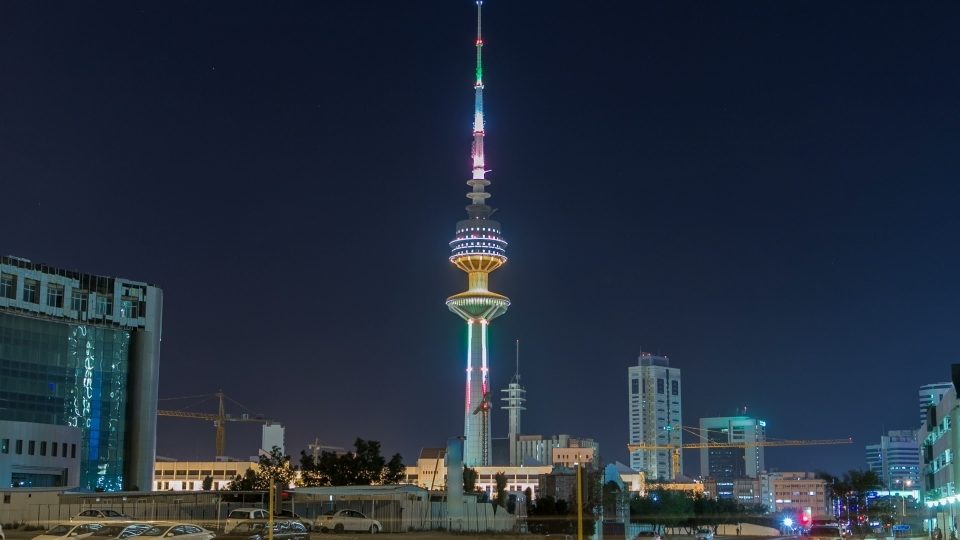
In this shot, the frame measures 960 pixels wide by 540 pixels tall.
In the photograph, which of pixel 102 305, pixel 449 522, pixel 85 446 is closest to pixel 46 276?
pixel 102 305

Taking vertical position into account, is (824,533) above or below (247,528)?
below

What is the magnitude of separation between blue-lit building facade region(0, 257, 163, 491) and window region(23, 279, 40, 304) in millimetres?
116

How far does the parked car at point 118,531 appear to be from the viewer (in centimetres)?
5003

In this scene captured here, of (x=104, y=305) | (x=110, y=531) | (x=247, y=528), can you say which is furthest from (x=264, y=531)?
(x=104, y=305)

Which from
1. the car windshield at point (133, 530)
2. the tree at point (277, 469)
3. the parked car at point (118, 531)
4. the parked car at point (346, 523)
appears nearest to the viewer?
the parked car at point (118, 531)

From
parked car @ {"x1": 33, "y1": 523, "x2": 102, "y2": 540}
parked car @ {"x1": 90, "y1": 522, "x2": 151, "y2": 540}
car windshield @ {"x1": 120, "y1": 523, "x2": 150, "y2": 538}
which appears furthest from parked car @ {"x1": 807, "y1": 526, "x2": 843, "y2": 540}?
parked car @ {"x1": 33, "y1": 523, "x2": 102, "y2": 540}

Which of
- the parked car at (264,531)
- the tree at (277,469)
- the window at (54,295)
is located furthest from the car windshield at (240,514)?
the window at (54,295)

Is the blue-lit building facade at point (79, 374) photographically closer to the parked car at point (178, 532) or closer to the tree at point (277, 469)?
the tree at point (277, 469)

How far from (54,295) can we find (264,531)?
97.3 metres

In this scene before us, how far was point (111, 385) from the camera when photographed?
145 m

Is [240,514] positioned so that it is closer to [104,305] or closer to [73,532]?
[73,532]

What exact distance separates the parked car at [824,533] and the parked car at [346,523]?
87.7ft

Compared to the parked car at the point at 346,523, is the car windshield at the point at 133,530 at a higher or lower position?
higher

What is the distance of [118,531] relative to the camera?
5119 cm
